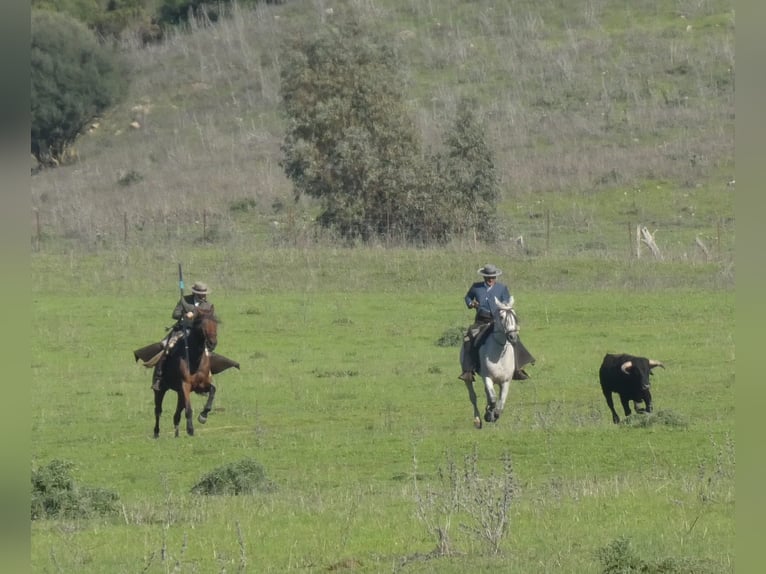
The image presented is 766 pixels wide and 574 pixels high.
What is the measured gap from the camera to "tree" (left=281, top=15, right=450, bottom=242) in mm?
47312

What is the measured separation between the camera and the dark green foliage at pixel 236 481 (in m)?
15.9

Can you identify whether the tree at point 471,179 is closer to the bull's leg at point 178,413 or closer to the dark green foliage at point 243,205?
the dark green foliage at point 243,205

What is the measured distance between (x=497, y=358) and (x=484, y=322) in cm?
69

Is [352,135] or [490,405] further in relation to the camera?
[352,135]

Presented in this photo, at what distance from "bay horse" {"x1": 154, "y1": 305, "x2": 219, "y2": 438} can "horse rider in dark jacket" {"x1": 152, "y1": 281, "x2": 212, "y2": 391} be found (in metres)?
0.06

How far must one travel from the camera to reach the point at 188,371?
2166 cm

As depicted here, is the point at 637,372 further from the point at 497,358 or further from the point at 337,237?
the point at 337,237

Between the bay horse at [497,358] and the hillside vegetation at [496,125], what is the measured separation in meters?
21.9

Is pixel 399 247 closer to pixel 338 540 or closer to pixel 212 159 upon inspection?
pixel 212 159

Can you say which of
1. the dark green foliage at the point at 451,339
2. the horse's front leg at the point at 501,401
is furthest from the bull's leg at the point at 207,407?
the dark green foliage at the point at 451,339

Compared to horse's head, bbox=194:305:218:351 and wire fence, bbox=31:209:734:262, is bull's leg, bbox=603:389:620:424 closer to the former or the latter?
horse's head, bbox=194:305:218:351

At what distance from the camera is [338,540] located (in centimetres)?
1215

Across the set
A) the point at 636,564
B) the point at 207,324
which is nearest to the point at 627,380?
the point at 207,324

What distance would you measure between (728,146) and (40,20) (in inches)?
1478
